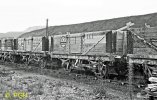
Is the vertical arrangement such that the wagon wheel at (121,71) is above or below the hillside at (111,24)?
below

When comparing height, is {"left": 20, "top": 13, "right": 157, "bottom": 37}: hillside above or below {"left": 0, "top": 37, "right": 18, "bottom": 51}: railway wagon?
above

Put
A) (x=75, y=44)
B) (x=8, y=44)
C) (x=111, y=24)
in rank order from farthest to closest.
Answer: (x=111, y=24)
(x=8, y=44)
(x=75, y=44)

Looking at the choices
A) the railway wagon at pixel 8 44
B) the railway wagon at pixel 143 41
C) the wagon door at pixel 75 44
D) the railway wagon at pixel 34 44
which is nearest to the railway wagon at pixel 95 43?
the wagon door at pixel 75 44

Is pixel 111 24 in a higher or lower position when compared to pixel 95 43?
higher

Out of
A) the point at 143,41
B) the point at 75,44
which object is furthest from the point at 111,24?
the point at 143,41

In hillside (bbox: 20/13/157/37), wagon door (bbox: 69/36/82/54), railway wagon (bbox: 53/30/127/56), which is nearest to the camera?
railway wagon (bbox: 53/30/127/56)

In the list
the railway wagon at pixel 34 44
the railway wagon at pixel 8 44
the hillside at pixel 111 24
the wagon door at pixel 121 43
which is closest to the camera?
the wagon door at pixel 121 43

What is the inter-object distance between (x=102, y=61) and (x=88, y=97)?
4.45 metres

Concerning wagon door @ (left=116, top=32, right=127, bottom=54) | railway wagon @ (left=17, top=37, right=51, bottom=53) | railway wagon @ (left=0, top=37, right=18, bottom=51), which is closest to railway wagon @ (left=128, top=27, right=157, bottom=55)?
wagon door @ (left=116, top=32, right=127, bottom=54)

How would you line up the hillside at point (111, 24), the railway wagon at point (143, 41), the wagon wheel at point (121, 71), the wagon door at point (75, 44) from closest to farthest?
the railway wagon at point (143, 41), the wagon wheel at point (121, 71), the wagon door at point (75, 44), the hillside at point (111, 24)

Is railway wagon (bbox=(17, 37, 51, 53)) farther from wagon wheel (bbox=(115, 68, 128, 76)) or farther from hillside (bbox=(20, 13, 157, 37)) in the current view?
hillside (bbox=(20, 13, 157, 37))

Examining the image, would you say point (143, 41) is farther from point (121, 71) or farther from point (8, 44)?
point (8, 44)

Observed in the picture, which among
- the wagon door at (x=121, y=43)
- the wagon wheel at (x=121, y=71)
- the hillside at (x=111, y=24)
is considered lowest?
the wagon wheel at (x=121, y=71)

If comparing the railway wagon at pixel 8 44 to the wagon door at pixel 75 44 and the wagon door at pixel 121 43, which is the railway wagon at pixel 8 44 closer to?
the wagon door at pixel 75 44
